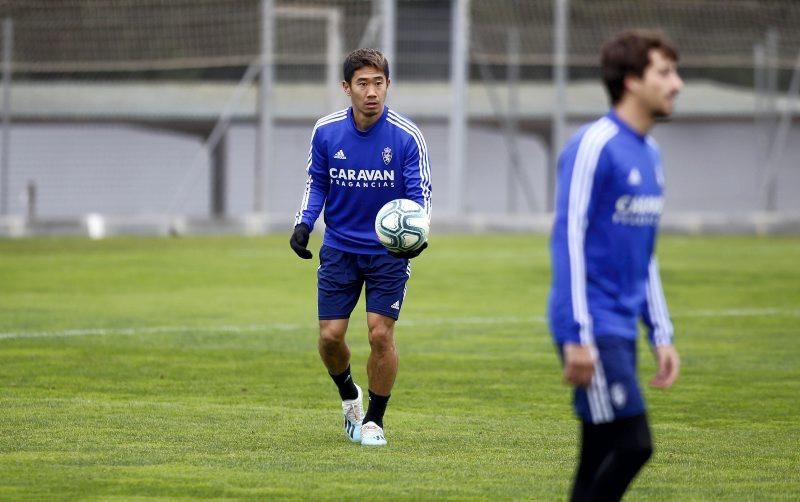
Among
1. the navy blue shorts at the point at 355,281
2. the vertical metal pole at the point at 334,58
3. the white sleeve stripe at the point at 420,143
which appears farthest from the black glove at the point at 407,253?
the vertical metal pole at the point at 334,58

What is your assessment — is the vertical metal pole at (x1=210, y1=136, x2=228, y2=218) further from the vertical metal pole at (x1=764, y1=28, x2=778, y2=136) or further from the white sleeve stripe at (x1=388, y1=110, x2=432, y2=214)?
the white sleeve stripe at (x1=388, y1=110, x2=432, y2=214)

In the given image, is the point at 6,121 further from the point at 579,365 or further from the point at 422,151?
the point at 579,365

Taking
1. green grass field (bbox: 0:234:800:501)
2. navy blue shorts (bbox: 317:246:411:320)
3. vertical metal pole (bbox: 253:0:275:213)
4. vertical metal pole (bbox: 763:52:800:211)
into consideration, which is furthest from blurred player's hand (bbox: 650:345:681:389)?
vertical metal pole (bbox: 763:52:800:211)

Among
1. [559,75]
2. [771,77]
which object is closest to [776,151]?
[771,77]

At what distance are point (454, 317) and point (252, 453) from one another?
825cm

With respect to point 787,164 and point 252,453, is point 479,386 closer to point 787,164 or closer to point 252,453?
point 252,453

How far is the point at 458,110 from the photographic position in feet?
100

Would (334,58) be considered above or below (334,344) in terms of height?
below

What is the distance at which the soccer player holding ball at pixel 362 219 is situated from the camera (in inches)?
349

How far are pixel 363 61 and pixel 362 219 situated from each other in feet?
3.05

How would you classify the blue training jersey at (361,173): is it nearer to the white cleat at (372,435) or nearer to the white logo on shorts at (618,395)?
the white cleat at (372,435)

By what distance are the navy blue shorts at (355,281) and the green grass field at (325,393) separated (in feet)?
2.48

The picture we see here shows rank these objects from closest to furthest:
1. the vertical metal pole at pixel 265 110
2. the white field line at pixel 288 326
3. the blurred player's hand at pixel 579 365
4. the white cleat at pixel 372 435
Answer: the blurred player's hand at pixel 579 365
the white cleat at pixel 372 435
the white field line at pixel 288 326
the vertical metal pole at pixel 265 110

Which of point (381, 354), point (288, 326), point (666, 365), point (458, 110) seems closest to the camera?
point (666, 365)
